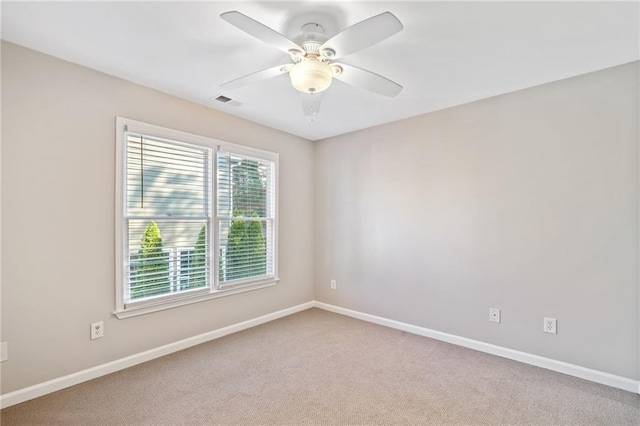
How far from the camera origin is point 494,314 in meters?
2.91

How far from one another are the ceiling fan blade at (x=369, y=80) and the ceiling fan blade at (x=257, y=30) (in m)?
0.35

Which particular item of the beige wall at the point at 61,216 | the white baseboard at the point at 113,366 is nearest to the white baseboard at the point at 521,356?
the white baseboard at the point at 113,366

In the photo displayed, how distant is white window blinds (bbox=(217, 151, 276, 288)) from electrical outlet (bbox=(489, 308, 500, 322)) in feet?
7.92

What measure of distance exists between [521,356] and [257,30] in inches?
128

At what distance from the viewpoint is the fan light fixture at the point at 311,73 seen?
187 cm

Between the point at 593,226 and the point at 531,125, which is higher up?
the point at 531,125

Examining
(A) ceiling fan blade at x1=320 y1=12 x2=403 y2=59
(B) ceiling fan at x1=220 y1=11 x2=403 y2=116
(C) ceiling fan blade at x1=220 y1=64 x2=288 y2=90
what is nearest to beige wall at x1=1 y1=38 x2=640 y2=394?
(C) ceiling fan blade at x1=220 y1=64 x2=288 y2=90

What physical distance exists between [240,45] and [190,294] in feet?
7.48

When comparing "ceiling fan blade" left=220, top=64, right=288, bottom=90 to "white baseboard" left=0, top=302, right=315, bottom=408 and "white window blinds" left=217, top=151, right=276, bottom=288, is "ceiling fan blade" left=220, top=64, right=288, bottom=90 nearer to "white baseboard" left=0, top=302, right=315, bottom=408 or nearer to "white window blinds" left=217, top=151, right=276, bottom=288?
"white window blinds" left=217, top=151, right=276, bottom=288

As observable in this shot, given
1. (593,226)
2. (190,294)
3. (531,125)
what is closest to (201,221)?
(190,294)

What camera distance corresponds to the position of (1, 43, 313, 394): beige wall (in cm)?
210

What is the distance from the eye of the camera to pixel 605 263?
→ 7.84 ft

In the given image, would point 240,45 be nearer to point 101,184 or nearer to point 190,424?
point 101,184

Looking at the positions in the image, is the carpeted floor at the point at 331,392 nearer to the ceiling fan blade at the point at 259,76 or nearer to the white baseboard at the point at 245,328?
the white baseboard at the point at 245,328
